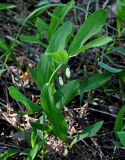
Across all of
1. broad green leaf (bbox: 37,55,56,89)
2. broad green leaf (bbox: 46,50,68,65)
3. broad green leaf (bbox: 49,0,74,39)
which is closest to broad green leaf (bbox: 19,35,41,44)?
broad green leaf (bbox: 49,0,74,39)

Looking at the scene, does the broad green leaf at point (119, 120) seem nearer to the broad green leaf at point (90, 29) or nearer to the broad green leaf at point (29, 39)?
the broad green leaf at point (90, 29)

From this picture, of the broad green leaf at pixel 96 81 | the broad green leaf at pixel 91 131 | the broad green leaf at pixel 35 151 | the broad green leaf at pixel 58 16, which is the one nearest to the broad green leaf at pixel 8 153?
the broad green leaf at pixel 35 151

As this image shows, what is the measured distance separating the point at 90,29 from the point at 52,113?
0.29 m

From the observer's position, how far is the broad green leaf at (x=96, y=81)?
1.26m

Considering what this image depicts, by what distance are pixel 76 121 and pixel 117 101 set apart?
0.20 metres

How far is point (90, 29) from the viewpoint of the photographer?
1.16 meters

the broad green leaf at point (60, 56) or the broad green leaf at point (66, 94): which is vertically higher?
the broad green leaf at point (60, 56)

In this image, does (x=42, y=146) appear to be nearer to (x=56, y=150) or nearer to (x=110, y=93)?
(x=56, y=150)

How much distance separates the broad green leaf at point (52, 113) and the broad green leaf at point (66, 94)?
0.26 ft

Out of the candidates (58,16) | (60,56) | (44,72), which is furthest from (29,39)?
(60,56)

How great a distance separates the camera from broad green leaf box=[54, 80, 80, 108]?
1.20m

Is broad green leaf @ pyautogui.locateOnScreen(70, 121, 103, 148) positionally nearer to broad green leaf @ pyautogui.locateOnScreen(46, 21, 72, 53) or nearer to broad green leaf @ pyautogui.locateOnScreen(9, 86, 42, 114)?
broad green leaf @ pyautogui.locateOnScreen(9, 86, 42, 114)

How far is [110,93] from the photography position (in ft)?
4.91

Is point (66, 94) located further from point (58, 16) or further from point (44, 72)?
point (58, 16)
